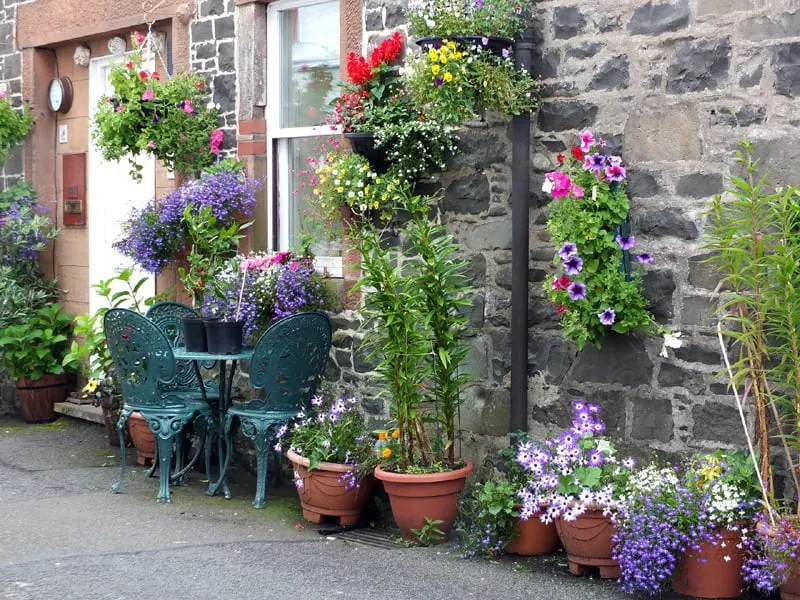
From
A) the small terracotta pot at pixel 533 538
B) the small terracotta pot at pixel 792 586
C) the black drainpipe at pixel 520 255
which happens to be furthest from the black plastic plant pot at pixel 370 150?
the small terracotta pot at pixel 792 586

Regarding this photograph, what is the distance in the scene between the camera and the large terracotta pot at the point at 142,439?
26.7ft

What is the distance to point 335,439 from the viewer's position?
6566 mm

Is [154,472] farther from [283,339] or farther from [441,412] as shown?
[441,412]

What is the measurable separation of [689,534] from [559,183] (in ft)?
5.97

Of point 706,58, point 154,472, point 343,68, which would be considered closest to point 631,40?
point 706,58

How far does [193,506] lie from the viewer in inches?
278

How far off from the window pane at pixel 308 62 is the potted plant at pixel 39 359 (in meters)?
3.09

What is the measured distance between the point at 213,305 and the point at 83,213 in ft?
9.90

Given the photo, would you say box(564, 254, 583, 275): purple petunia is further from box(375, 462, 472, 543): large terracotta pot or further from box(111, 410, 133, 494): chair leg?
box(111, 410, 133, 494): chair leg

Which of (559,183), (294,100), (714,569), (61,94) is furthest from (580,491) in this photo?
(61,94)

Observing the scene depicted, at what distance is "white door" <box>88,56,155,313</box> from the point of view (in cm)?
948

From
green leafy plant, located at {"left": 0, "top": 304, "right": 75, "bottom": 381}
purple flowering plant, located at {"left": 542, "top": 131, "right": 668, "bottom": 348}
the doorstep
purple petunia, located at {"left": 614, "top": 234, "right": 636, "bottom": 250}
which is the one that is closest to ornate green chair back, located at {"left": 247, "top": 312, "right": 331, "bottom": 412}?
purple flowering plant, located at {"left": 542, "top": 131, "right": 668, "bottom": 348}

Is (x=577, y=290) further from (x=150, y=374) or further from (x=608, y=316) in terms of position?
(x=150, y=374)

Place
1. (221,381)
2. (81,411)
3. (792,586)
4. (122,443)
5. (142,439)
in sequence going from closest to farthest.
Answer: (792,586) → (221,381) → (122,443) → (142,439) → (81,411)
